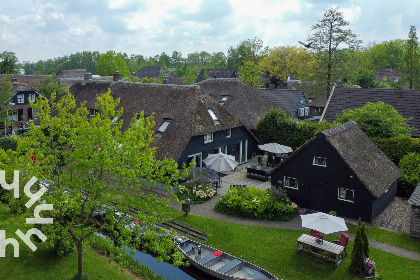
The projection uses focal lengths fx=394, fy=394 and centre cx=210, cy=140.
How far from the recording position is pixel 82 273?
16.2 m

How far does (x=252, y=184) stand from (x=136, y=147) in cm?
1681

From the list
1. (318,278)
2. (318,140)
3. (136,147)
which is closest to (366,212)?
(318,140)

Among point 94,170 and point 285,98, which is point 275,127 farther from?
point 94,170

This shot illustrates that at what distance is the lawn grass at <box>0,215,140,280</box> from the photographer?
1672cm

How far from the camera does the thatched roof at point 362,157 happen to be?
22708mm

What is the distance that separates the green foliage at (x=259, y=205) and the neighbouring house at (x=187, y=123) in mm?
6084

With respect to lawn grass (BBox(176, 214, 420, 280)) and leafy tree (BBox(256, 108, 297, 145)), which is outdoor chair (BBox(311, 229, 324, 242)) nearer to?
lawn grass (BBox(176, 214, 420, 280))

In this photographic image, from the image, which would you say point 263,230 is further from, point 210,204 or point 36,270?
point 36,270

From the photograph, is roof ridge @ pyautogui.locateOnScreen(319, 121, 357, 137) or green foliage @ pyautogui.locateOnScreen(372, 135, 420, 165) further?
green foliage @ pyautogui.locateOnScreen(372, 135, 420, 165)

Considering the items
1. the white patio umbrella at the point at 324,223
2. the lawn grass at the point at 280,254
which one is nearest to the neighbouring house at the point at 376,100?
the lawn grass at the point at 280,254

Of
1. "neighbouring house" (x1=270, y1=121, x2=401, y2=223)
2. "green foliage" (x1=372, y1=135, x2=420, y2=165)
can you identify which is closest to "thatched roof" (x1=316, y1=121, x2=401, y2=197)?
"neighbouring house" (x1=270, y1=121, x2=401, y2=223)

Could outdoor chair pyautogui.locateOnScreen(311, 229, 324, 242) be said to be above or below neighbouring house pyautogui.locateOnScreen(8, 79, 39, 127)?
below

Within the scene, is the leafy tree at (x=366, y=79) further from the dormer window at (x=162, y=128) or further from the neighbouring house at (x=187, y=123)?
the dormer window at (x=162, y=128)

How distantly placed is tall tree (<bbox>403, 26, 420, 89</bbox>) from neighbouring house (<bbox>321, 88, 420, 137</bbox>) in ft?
39.7
